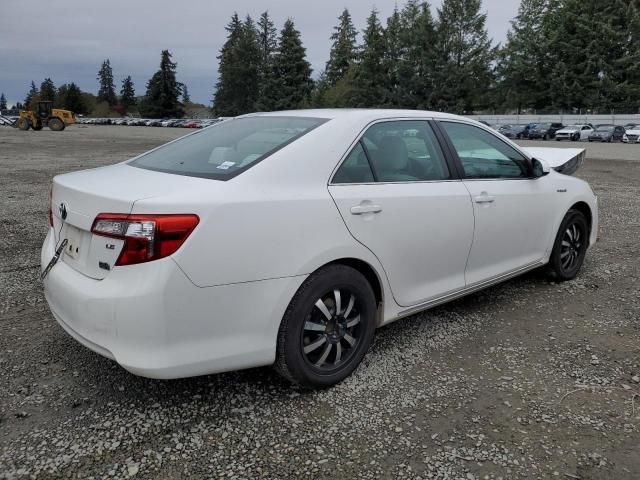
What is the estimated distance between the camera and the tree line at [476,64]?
5712 cm

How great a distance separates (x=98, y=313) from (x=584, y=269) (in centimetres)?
465

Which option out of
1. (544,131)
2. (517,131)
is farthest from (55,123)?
(544,131)

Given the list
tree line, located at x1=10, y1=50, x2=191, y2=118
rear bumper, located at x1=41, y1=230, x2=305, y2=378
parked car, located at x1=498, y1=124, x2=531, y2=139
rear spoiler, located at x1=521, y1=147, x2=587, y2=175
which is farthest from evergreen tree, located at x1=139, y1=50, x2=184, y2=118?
rear bumper, located at x1=41, y1=230, x2=305, y2=378

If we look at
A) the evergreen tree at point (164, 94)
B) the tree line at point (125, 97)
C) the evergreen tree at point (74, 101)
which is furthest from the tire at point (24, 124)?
the evergreen tree at point (74, 101)

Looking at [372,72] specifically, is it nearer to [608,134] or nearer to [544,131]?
[544,131]

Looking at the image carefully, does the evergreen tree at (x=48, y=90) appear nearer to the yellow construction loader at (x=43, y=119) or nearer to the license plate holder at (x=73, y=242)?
the yellow construction loader at (x=43, y=119)

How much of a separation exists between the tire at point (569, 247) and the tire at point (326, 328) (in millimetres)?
2386

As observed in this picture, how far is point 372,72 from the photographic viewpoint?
71.1m

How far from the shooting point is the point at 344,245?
2.94m

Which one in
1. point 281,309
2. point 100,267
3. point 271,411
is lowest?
point 271,411

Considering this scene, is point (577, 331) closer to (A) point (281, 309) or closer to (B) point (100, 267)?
(A) point (281, 309)

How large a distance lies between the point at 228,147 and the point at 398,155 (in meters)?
→ 1.06

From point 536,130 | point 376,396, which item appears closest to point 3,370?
point 376,396

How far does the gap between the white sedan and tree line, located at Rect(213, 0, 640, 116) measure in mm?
61180
